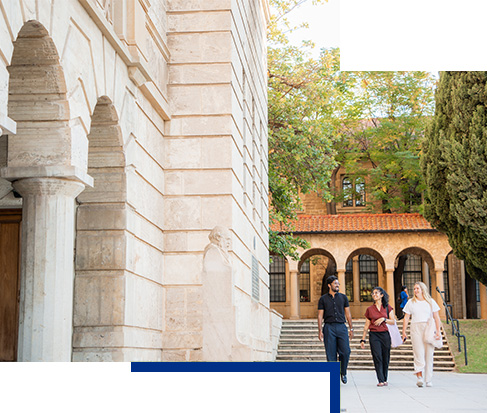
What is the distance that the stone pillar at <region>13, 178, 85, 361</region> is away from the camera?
6.46 m

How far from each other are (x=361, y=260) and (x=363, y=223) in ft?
21.5

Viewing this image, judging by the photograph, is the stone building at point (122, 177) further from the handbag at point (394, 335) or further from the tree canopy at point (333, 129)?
the tree canopy at point (333, 129)

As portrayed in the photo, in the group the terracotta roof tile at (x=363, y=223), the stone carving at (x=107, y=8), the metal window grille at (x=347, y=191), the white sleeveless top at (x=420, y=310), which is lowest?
the white sleeveless top at (x=420, y=310)

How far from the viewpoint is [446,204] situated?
24.0m

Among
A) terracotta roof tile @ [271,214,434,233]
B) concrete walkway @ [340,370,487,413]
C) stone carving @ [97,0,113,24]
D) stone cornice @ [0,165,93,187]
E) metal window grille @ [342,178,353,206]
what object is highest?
metal window grille @ [342,178,353,206]

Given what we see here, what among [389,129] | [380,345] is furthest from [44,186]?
[389,129]

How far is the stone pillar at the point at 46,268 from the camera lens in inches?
254

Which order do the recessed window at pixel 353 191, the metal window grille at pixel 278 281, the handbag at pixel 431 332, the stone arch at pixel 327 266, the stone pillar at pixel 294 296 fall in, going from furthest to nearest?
the recessed window at pixel 353 191 → the metal window grille at pixel 278 281 → the stone arch at pixel 327 266 → the stone pillar at pixel 294 296 → the handbag at pixel 431 332

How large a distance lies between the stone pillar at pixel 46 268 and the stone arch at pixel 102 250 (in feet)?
4.83

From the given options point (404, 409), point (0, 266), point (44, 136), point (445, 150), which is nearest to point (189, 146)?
point (0, 266)

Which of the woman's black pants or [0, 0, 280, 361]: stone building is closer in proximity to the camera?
[0, 0, 280, 361]: stone building

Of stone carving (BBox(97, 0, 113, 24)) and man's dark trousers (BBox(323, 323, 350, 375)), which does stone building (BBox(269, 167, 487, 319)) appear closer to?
man's dark trousers (BBox(323, 323, 350, 375))

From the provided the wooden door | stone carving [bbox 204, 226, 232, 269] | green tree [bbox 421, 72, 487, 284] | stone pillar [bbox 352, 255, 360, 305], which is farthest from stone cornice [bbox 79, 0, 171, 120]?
stone pillar [bbox 352, 255, 360, 305]

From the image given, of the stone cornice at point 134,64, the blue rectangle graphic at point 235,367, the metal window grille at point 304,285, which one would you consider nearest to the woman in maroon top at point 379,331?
the stone cornice at point 134,64
